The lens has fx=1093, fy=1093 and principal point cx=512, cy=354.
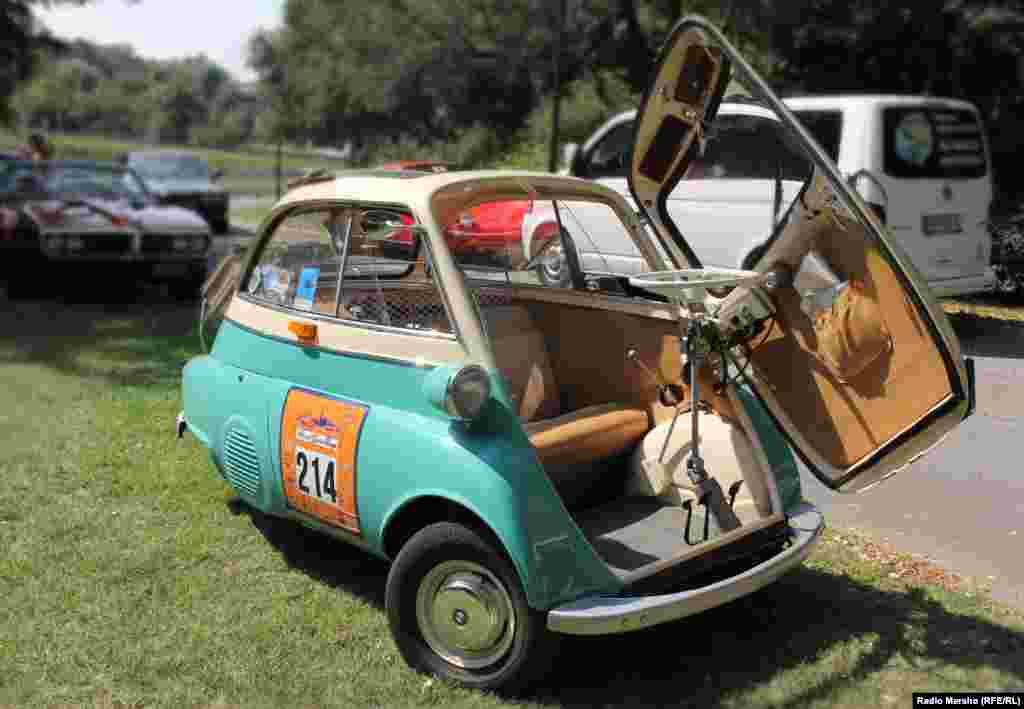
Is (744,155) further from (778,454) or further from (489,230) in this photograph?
(778,454)

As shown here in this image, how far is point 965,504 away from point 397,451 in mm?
3255

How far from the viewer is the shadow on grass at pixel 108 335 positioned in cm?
926

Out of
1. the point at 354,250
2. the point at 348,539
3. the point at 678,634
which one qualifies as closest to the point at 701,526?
the point at 678,634

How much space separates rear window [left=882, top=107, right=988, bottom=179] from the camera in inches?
365

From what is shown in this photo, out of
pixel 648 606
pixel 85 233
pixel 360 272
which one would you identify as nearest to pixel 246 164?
pixel 85 233

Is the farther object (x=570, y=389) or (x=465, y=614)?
(x=570, y=389)


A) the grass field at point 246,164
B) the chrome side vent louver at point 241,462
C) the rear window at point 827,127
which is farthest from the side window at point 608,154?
the grass field at point 246,164

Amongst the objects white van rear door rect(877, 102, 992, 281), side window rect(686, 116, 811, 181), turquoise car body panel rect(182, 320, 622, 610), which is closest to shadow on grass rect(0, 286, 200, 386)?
turquoise car body panel rect(182, 320, 622, 610)

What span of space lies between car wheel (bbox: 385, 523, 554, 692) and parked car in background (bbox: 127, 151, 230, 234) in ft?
57.5

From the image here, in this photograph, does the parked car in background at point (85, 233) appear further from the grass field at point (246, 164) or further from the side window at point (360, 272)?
the grass field at point (246, 164)

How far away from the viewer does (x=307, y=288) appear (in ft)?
16.2

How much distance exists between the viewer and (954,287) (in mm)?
9367

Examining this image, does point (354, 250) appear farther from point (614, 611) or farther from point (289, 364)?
point (614, 611)

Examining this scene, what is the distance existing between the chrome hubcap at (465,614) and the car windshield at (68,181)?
9.95m
